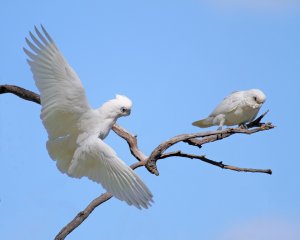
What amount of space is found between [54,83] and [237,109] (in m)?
3.03

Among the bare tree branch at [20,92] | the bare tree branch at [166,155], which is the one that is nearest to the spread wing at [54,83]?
the bare tree branch at [166,155]

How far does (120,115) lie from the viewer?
18.2ft

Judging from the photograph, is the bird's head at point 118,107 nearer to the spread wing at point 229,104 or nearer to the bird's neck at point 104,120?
the bird's neck at point 104,120

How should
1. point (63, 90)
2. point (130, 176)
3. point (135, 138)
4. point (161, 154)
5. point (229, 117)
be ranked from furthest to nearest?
point (229, 117)
point (135, 138)
point (161, 154)
point (63, 90)
point (130, 176)

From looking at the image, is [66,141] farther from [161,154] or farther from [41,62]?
[161,154]

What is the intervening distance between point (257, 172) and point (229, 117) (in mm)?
1292

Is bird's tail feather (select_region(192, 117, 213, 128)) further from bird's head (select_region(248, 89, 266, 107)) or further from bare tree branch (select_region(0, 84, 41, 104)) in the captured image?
bare tree branch (select_region(0, 84, 41, 104))

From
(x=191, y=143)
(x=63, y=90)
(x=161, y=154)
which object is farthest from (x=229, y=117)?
(x=63, y=90)

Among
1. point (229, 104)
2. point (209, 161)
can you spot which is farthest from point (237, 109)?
point (209, 161)

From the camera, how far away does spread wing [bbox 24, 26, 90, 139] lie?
5.34m

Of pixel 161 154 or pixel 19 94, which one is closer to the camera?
pixel 161 154

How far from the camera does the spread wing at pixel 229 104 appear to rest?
7566 millimetres

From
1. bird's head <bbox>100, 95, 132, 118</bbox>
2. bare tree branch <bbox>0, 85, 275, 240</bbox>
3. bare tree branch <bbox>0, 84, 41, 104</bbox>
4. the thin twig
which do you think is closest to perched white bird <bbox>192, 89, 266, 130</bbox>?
bare tree branch <bbox>0, 85, 275, 240</bbox>

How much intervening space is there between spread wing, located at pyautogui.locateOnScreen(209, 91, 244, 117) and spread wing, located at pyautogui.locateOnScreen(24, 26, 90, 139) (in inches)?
106
